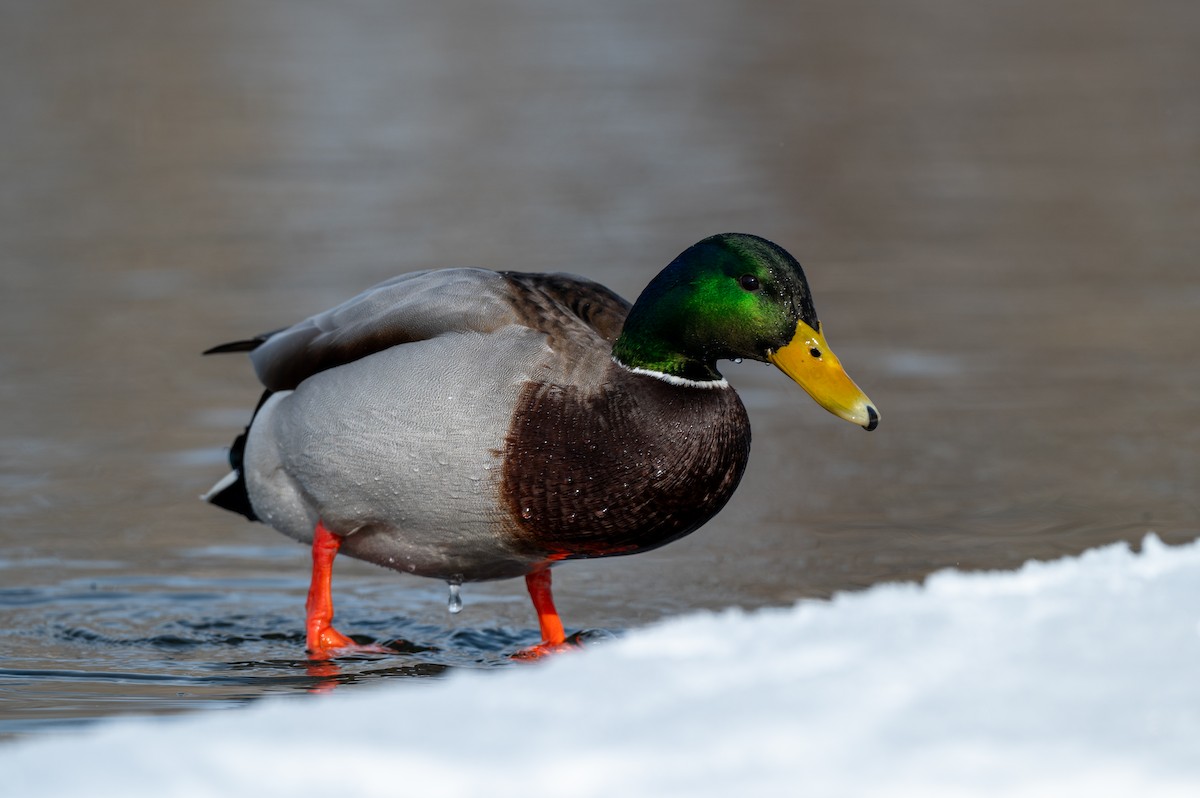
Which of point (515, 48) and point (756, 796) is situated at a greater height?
point (515, 48)

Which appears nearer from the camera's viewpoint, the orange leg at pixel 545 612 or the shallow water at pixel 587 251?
the orange leg at pixel 545 612

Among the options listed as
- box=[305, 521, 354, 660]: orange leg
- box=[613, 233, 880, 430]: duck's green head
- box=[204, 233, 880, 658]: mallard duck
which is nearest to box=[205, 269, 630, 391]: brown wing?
box=[204, 233, 880, 658]: mallard duck

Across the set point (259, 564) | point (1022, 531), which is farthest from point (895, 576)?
point (259, 564)

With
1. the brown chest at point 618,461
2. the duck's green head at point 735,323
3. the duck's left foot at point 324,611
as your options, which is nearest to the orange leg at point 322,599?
the duck's left foot at point 324,611

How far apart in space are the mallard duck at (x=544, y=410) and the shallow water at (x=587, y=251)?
1.58ft

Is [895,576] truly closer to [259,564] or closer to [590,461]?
[590,461]

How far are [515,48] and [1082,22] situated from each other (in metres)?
5.92

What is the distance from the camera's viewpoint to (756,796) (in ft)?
7.14

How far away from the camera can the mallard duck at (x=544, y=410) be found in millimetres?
4227

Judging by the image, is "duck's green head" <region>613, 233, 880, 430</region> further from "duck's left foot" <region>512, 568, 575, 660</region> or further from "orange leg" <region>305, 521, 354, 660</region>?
"orange leg" <region>305, 521, 354, 660</region>

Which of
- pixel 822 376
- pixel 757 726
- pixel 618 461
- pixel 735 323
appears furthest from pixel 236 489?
pixel 757 726

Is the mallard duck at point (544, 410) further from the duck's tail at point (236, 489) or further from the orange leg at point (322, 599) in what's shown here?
the duck's tail at point (236, 489)

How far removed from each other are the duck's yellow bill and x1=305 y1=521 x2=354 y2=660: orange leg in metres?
1.33

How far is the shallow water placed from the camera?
5273 mm
